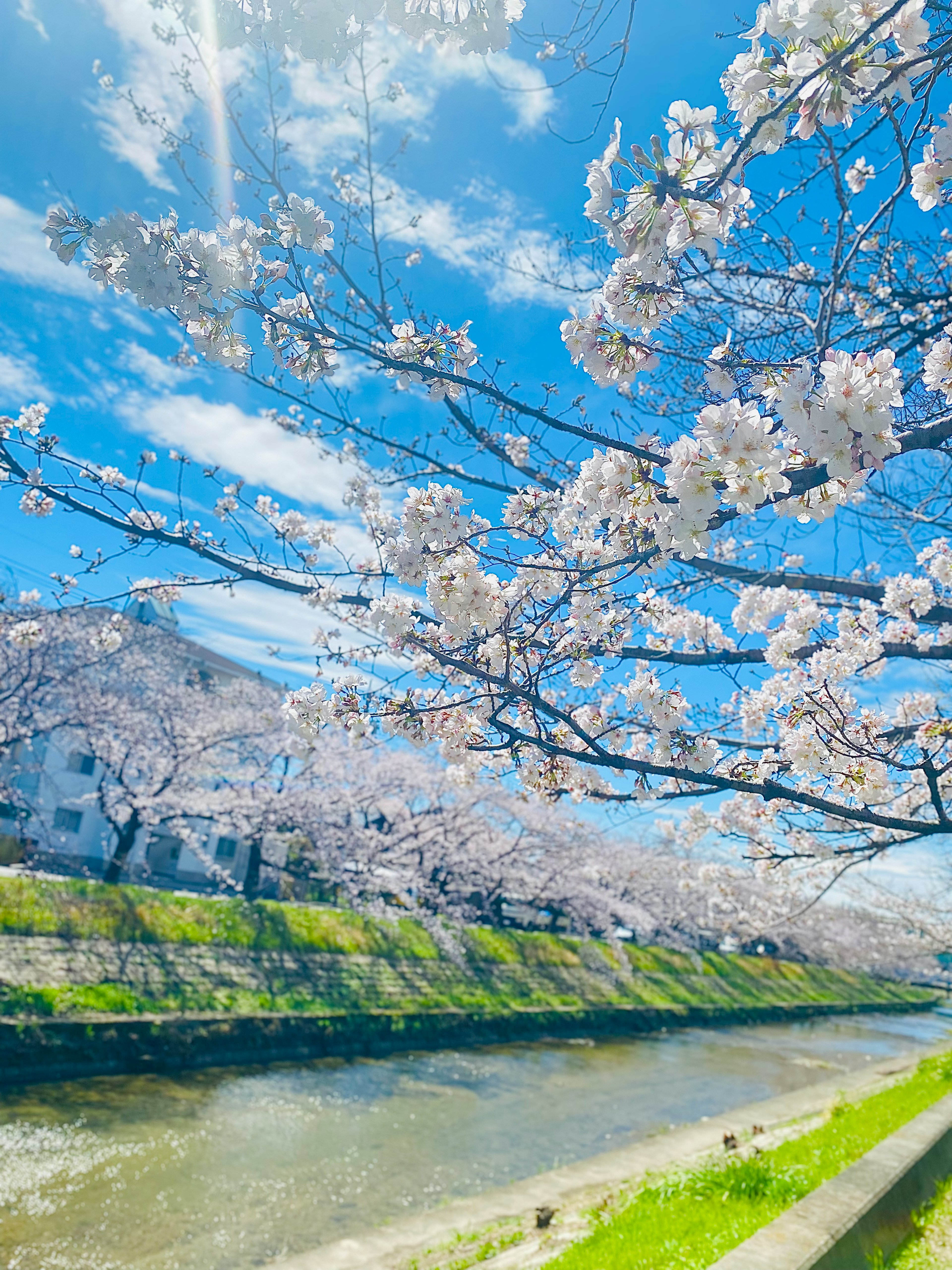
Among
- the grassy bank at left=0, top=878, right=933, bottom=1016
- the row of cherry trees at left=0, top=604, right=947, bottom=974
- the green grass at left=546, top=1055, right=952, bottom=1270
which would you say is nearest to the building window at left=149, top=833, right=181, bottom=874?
the row of cherry trees at left=0, top=604, right=947, bottom=974

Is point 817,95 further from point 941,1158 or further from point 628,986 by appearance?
point 628,986

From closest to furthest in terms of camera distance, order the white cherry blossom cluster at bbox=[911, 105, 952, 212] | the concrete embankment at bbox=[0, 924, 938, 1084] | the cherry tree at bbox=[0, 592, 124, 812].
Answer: the white cherry blossom cluster at bbox=[911, 105, 952, 212]
the concrete embankment at bbox=[0, 924, 938, 1084]
the cherry tree at bbox=[0, 592, 124, 812]

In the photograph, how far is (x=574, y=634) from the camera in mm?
3947

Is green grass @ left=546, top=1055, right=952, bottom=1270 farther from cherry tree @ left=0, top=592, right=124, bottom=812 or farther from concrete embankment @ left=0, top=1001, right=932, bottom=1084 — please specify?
cherry tree @ left=0, top=592, right=124, bottom=812

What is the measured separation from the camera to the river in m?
6.56

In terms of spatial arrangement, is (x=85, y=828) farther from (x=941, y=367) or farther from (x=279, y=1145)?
(x=941, y=367)

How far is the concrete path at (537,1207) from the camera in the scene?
596cm

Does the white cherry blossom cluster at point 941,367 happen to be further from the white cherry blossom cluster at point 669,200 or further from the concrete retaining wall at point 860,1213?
the concrete retaining wall at point 860,1213

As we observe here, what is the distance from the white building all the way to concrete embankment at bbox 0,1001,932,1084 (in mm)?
8071

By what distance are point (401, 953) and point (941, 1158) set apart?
1391 cm

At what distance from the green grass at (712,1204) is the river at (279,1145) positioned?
10.2 ft

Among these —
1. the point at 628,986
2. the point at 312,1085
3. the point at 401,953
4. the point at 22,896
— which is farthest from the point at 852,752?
the point at 628,986

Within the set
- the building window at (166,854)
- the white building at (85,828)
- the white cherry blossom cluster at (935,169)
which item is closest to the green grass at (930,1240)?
the white cherry blossom cluster at (935,169)

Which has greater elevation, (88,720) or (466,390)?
(466,390)
